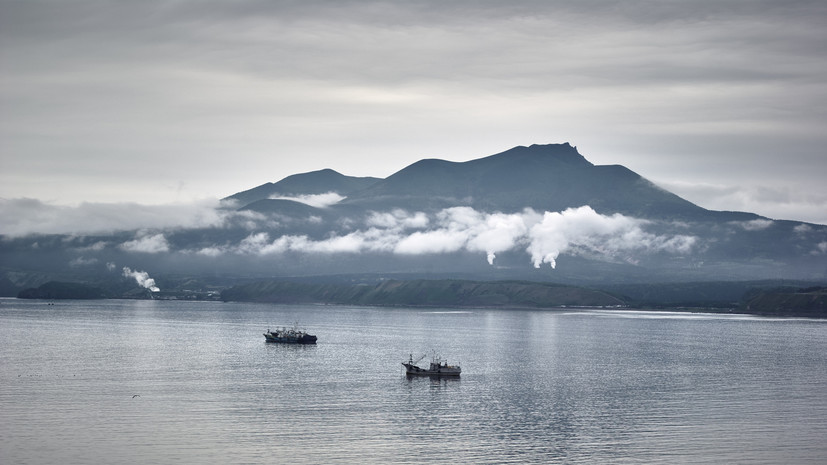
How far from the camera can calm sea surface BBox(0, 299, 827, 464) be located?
3086 inches

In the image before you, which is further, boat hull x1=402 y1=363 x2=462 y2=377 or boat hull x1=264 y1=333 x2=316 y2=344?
boat hull x1=264 y1=333 x2=316 y2=344

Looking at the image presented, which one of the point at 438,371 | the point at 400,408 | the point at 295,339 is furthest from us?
the point at 295,339

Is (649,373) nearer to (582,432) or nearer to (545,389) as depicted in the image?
(545,389)

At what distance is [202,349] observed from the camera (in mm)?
168125

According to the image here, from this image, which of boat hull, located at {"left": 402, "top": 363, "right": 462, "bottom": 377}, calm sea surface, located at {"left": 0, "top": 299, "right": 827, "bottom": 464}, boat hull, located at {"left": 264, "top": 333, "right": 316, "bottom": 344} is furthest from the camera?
boat hull, located at {"left": 264, "top": 333, "right": 316, "bottom": 344}

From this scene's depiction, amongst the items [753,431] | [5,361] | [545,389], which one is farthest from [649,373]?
[5,361]

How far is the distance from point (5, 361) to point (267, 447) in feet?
259

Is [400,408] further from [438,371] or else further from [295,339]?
[295,339]

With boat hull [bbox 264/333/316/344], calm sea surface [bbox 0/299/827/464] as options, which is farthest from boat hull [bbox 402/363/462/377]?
boat hull [bbox 264/333/316/344]

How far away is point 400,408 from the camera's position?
329 ft

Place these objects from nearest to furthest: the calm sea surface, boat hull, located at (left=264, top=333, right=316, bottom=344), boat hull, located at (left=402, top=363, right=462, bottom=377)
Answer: the calm sea surface
boat hull, located at (left=402, top=363, right=462, bottom=377)
boat hull, located at (left=264, top=333, right=316, bottom=344)

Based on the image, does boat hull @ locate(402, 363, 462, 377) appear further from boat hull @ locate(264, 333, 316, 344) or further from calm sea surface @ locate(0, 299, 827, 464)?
boat hull @ locate(264, 333, 316, 344)

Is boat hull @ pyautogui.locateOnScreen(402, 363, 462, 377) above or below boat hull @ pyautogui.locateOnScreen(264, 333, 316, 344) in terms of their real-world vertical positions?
below

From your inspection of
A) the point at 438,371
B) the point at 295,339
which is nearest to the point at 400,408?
the point at 438,371
